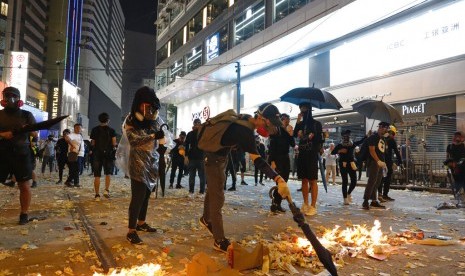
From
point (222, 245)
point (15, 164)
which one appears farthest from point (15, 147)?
point (222, 245)

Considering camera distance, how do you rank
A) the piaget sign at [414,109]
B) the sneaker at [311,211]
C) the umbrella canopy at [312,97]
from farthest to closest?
the piaget sign at [414,109]
the umbrella canopy at [312,97]
the sneaker at [311,211]

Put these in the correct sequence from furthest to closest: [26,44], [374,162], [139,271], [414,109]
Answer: [26,44] < [414,109] < [374,162] < [139,271]

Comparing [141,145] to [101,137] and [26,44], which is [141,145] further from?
[26,44]

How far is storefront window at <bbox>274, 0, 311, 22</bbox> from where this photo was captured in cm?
2008

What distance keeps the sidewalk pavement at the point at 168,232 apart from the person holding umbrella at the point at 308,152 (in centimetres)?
41

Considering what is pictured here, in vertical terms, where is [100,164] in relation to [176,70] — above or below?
below

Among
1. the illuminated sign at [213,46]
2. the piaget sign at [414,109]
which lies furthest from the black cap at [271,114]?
the illuminated sign at [213,46]

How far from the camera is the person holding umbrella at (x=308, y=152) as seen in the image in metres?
6.87

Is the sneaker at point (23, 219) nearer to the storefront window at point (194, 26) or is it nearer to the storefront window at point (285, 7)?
the storefront window at point (285, 7)

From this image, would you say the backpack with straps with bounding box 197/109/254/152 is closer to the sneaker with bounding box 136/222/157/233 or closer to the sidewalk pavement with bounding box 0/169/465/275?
the sidewalk pavement with bounding box 0/169/465/275

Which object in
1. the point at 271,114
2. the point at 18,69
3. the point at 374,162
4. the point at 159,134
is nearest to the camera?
the point at 271,114

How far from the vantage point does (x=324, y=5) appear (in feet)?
56.0

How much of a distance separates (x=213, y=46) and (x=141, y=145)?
2844cm

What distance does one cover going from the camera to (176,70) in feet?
143
